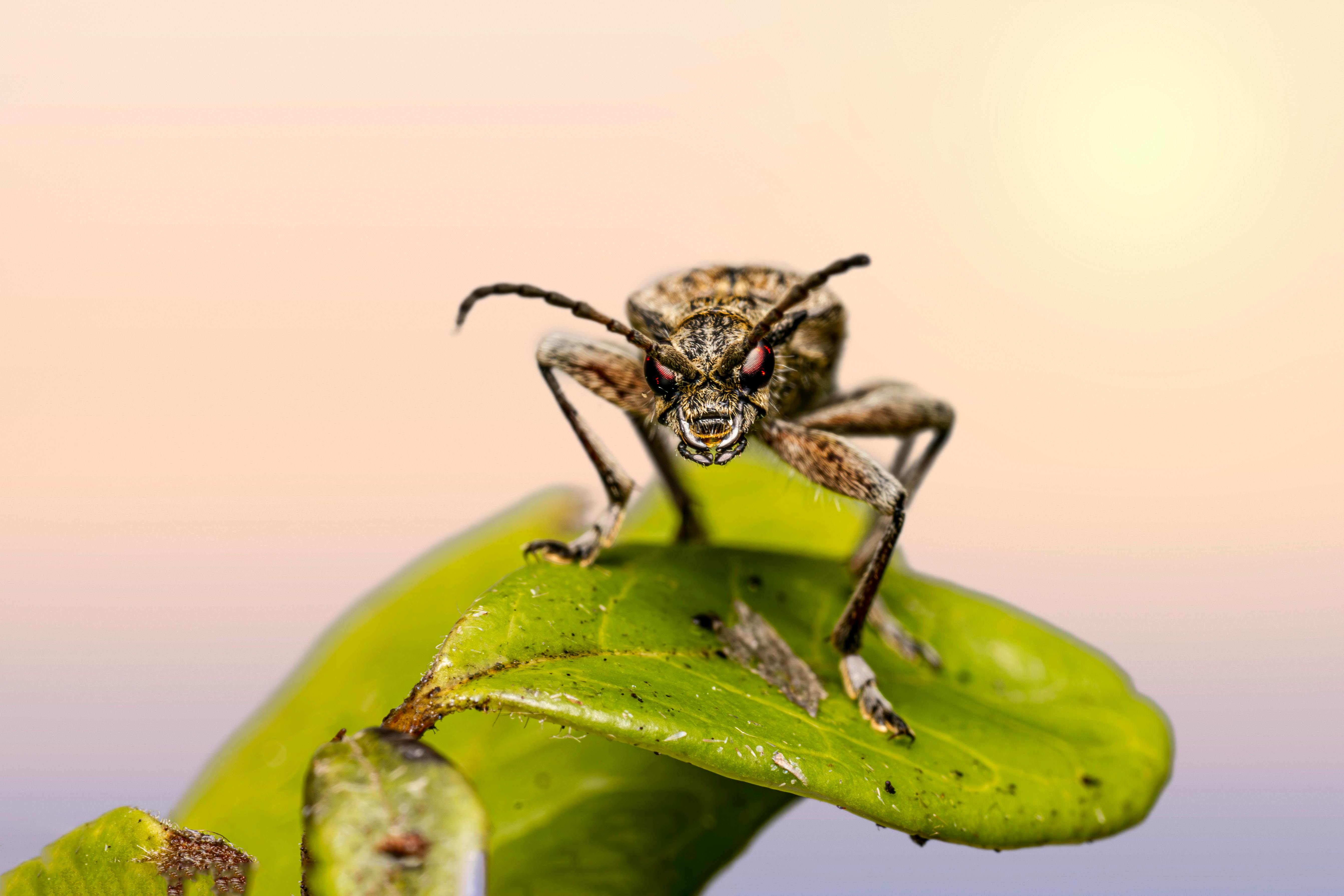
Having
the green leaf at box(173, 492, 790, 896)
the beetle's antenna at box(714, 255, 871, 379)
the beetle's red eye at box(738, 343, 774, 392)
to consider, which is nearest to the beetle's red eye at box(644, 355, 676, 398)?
the beetle's antenna at box(714, 255, 871, 379)

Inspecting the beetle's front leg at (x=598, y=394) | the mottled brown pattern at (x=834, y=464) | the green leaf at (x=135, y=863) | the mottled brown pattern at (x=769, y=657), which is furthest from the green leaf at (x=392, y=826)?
the mottled brown pattern at (x=834, y=464)

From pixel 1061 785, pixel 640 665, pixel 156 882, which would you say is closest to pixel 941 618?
pixel 1061 785

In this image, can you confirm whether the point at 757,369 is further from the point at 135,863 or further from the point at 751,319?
the point at 135,863

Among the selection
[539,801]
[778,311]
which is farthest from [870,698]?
[778,311]

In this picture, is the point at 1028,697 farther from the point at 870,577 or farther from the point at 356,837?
the point at 356,837

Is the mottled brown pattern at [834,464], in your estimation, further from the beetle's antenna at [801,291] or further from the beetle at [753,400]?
the beetle's antenna at [801,291]
